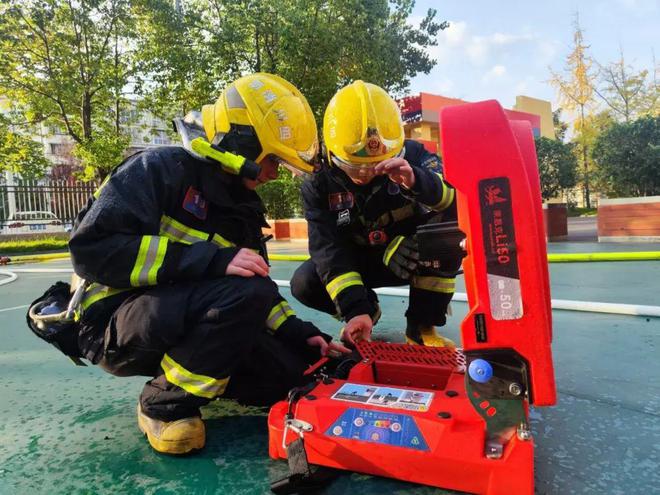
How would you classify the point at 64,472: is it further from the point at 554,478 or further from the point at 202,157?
the point at 554,478

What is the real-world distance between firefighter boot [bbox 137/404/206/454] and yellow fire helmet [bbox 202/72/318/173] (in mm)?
874

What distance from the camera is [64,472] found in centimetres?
130

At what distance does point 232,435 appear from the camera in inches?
59.2

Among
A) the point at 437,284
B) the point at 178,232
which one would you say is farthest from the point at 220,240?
the point at 437,284

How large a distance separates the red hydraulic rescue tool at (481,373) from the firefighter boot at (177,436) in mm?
301

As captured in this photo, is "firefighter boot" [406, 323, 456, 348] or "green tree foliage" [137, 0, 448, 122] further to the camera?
"green tree foliage" [137, 0, 448, 122]

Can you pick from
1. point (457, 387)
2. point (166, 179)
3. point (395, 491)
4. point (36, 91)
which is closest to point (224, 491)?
point (395, 491)

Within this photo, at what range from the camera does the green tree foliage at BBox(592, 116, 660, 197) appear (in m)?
13.0

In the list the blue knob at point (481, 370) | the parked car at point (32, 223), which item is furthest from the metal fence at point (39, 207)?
the blue knob at point (481, 370)

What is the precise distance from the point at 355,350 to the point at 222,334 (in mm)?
597

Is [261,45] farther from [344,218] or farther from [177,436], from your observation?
[177,436]

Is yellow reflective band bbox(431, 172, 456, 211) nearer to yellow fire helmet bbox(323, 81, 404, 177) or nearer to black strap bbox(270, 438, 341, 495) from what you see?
yellow fire helmet bbox(323, 81, 404, 177)

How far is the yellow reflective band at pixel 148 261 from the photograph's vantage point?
139cm

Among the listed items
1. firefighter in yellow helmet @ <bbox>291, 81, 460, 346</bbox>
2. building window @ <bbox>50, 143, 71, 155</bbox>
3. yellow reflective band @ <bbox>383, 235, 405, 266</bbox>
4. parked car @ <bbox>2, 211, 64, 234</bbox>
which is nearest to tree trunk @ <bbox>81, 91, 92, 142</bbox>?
parked car @ <bbox>2, 211, 64, 234</bbox>
